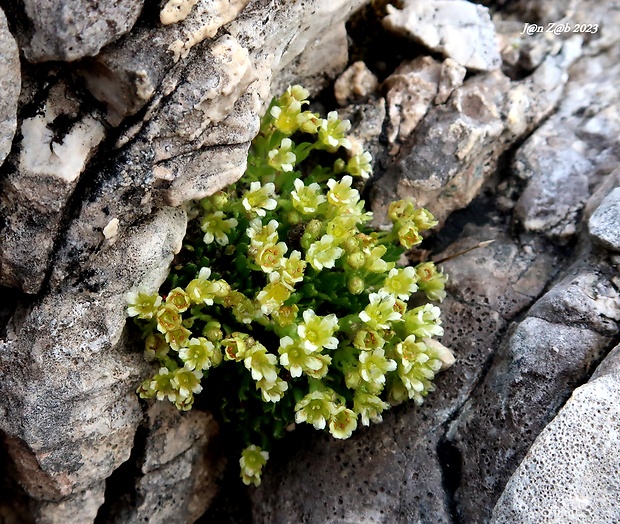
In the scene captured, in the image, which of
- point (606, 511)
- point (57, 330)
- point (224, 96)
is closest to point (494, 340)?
point (606, 511)

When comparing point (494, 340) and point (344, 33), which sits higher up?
point (344, 33)

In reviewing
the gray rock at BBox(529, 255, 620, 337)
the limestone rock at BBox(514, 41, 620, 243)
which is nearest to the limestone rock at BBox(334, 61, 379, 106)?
the limestone rock at BBox(514, 41, 620, 243)

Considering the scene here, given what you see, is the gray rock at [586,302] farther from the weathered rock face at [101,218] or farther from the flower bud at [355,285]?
the weathered rock face at [101,218]

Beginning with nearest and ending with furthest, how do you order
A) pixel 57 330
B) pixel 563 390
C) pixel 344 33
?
1. pixel 57 330
2. pixel 563 390
3. pixel 344 33

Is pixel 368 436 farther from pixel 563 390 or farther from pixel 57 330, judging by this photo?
pixel 57 330

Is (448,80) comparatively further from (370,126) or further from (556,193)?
(556,193)

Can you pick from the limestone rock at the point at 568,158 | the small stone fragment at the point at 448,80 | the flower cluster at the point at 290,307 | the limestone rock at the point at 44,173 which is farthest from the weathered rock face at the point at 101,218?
the limestone rock at the point at 568,158
